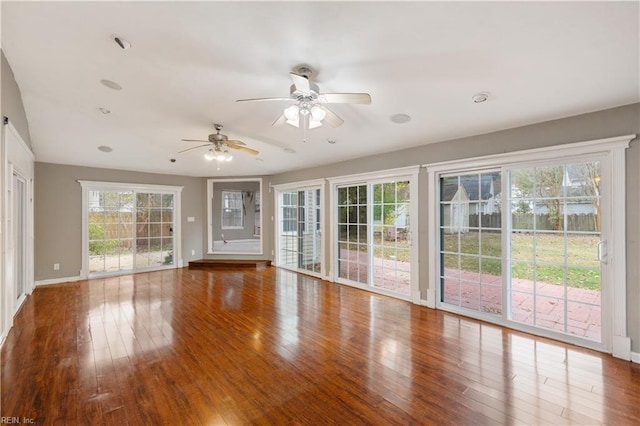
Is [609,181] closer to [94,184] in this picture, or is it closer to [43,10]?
[43,10]

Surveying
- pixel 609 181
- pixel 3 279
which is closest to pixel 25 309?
pixel 3 279

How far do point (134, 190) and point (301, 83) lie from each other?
19.9 feet

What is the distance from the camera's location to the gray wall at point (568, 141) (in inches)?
107

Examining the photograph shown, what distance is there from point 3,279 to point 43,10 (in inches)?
108

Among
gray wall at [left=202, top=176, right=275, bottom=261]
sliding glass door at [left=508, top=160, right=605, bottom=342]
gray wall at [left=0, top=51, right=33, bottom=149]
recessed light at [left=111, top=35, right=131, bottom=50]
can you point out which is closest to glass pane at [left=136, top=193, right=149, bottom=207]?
gray wall at [left=202, top=176, right=275, bottom=261]

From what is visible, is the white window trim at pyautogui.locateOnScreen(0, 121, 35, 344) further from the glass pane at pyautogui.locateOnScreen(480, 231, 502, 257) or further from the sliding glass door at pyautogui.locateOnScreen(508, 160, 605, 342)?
the sliding glass door at pyautogui.locateOnScreen(508, 160, 605, 342)

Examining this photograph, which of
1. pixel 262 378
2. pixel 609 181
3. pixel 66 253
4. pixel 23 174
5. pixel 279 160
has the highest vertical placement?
pixel 279 160

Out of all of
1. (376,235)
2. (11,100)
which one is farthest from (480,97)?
(11,100)

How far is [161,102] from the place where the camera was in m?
3.59

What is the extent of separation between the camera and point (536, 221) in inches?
132

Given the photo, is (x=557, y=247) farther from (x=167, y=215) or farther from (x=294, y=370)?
(x=167, y=215)

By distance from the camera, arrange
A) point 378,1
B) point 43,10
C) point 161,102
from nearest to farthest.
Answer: point 378,1 → point 43,10 → point 161,102

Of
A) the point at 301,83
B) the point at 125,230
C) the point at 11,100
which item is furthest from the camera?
the point at 125,230

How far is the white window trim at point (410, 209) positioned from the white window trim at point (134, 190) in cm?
403
